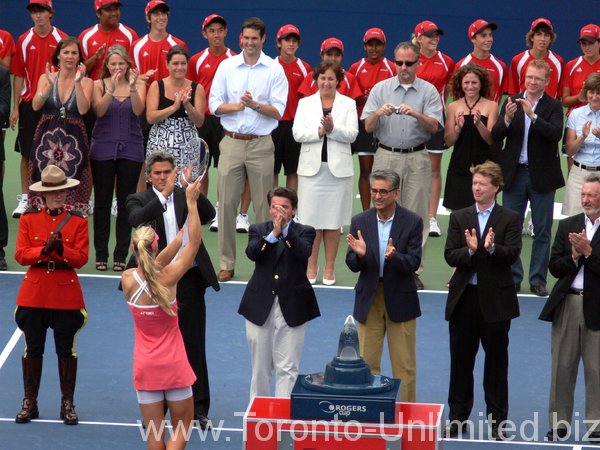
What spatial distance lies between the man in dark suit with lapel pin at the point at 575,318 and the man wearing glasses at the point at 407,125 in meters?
3.35

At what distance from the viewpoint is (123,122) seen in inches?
536

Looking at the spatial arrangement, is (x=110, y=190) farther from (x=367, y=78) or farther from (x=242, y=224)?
(x=367, y=78)

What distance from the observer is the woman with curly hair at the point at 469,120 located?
1341 centimetres

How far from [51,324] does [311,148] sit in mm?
4266

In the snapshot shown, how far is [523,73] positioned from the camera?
16.2 metres

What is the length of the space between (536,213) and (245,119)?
3215 mm

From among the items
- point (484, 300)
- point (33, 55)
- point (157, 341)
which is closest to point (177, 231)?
point (157, 341)

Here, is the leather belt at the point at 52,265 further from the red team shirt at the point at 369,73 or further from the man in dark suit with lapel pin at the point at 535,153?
the red team shirt at the point at 369,73

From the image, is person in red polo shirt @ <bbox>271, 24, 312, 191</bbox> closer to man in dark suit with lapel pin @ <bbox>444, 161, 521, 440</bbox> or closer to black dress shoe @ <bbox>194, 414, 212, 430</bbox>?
man in dark suit with lapel pin @ <bbox>444, 161, 521, 440</bbox>

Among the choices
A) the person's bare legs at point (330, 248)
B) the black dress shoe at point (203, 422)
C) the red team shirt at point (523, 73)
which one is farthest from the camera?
the red team shirt at point (523, 73)

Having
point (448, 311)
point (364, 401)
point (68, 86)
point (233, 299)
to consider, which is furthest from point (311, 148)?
point (364, 401)

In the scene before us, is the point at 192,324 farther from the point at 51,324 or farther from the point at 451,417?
the point at 451,417

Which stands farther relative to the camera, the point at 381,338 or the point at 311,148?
the point at 311,148

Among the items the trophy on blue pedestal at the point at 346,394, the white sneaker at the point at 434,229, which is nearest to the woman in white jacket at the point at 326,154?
the white sneaker at the point at 434,229
